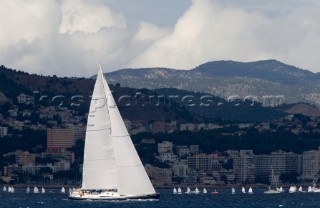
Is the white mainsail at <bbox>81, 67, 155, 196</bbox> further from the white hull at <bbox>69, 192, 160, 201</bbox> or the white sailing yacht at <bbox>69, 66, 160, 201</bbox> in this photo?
the white hull at <bbox>69, 192, 160, 201</bbox>

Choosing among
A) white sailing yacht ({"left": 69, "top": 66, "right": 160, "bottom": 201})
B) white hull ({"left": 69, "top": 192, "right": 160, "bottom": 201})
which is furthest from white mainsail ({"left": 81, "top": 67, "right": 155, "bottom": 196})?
white hull ({"left": 69, "top": 192, "right": 160, "bottom": 201})

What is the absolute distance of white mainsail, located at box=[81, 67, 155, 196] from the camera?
116 m

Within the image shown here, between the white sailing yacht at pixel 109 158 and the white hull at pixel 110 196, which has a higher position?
the white sailing yacht at pixel 109 158

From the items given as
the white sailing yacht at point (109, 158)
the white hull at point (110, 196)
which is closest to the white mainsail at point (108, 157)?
the white sailing yacht at point (109, 158)

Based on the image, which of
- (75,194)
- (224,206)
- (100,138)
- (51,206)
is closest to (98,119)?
(100,138)

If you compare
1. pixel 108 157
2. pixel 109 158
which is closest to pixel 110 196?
pixel 109 158

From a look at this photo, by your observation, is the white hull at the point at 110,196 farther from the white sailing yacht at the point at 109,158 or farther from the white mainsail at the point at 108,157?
the white mainsail at the point at 108,157

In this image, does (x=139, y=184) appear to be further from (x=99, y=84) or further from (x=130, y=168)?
(x=99, y=84)

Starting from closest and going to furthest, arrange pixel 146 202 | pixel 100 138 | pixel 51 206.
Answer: pixel 100 138 < pixel 146 202 < pixel 51 206

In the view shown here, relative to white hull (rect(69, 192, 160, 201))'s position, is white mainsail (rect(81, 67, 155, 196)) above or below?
above

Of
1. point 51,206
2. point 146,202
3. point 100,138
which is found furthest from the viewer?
point 51,206

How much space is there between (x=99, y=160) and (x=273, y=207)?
27.3 m

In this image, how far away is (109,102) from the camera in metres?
118

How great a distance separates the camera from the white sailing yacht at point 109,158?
116188mm
